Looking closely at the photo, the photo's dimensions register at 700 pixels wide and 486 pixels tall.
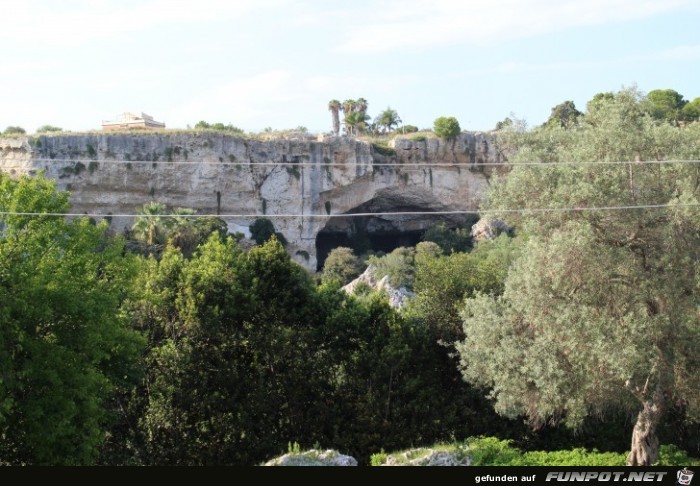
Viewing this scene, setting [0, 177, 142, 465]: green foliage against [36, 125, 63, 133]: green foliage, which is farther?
[36, 125, 63, 133]: green foliage

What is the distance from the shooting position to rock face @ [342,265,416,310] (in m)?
33.9

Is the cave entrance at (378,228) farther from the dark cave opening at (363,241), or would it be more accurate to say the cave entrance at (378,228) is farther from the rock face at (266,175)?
the rock face at (266,175)

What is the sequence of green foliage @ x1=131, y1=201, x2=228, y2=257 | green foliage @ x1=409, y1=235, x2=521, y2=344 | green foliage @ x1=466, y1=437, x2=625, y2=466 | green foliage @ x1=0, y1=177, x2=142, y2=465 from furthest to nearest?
green foliage @ x1=131, y1=201, x2=228, y2=257 → green foliage @ x1=409, y1=235, x2=521, y2=344 → green foliage @ x1=466, y1=437, x2=625, y2=466 → green foliage @ x1=0, y1=177, x2=142, y2=465

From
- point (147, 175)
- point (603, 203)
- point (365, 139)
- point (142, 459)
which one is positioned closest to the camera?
point (603, 203)

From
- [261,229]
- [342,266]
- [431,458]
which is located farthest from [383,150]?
[431,458]

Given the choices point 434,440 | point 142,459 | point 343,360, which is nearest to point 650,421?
point 434,440

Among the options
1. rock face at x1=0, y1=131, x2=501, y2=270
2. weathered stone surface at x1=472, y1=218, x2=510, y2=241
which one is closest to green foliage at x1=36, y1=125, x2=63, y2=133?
rock face at x1=0, y1=131, x2=501, y2=270

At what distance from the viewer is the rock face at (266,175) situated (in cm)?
5009

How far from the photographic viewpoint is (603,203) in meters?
14.3

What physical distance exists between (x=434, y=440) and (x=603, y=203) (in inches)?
317

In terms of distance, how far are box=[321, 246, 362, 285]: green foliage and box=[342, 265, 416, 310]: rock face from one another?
417 centimetres

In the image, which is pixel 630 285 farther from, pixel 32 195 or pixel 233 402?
pixel 32 195

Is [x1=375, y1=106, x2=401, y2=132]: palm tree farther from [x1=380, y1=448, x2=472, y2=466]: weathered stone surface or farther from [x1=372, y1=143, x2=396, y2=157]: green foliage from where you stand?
[x1=380, y1=448, x2=472, y2=466]: weathered stone surface

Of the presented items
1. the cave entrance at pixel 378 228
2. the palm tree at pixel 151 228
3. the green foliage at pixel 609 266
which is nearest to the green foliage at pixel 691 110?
the cave entrance at pixel 378 228
